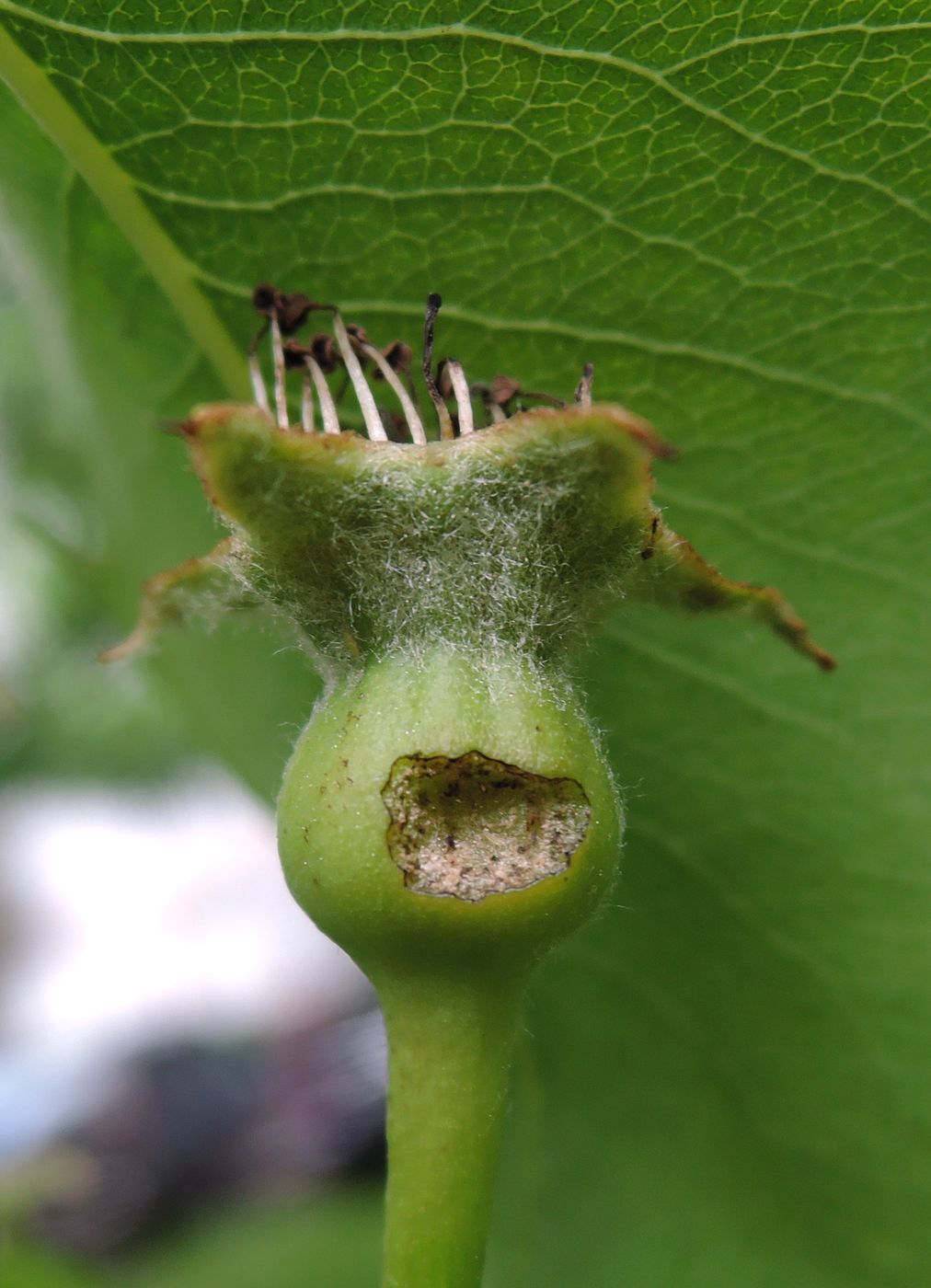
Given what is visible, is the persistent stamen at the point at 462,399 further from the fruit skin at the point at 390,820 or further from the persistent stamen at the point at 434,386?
the fruit skin at the point at 390,820

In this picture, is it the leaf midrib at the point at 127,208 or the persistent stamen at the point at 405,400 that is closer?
the persistent stamen at the point at 405,400

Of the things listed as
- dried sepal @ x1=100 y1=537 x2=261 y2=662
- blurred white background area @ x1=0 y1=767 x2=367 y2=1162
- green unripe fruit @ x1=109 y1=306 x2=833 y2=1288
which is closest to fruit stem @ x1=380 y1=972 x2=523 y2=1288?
green unripe fruit @ x1=109 y1=306 x2=833 y2=1288

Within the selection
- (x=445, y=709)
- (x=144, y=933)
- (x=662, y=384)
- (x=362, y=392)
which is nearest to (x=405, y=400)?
(x=362, y=392)

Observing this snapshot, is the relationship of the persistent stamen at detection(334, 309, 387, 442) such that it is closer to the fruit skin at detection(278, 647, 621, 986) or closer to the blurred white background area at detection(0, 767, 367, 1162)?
the fruit skin at detection(278, 647, 621, 986)

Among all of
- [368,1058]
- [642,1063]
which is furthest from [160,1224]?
[642,1063]

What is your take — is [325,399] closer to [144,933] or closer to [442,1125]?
[442,1125]

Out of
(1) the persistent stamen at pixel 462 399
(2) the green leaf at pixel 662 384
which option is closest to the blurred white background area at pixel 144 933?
(2) the green leaf at pixel 662 384
